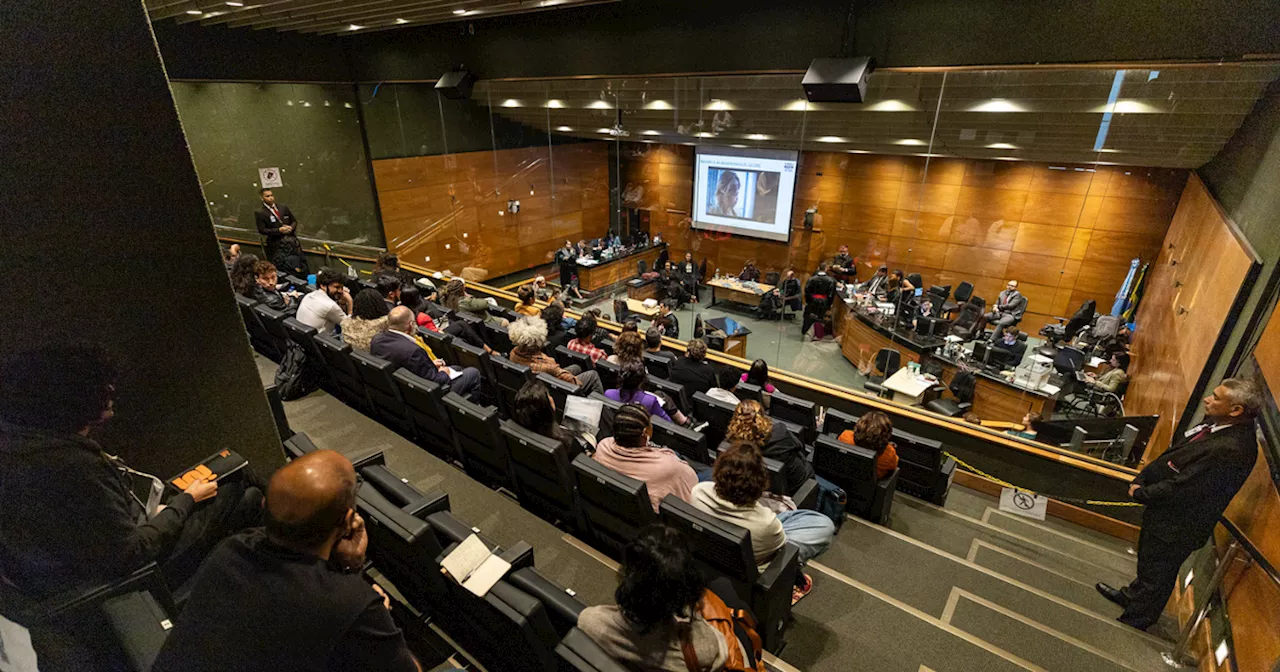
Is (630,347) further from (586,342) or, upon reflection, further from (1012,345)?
(1012,345)

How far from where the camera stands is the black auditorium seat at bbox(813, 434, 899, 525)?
3.17m

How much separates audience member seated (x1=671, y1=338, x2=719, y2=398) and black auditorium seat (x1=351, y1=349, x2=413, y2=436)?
6.99ft

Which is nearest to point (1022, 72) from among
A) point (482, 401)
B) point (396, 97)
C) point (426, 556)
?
point (482, 401)

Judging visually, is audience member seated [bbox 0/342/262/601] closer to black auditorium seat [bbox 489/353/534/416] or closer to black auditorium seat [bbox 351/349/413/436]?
black auditorium seat [bbox 351/349/413/436]

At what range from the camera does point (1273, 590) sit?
2.18 metres

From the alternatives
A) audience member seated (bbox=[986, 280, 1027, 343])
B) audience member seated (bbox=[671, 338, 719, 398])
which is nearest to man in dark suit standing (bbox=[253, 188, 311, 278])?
audience member seated (bbox=[671, 338, 719, 398])

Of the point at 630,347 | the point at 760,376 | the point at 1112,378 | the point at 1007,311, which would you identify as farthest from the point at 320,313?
the point at 1007,311

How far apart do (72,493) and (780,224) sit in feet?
25.3

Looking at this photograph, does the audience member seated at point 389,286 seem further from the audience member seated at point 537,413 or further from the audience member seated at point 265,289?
the audience member seated at point 537,413

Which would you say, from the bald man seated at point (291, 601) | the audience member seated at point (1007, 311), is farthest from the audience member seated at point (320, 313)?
the audience member seated at point (1007, 311)

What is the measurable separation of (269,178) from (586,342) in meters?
7.51

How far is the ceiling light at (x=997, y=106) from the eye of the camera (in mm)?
5243

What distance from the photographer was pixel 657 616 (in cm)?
143

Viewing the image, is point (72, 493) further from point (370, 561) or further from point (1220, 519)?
point (1220, 519)
